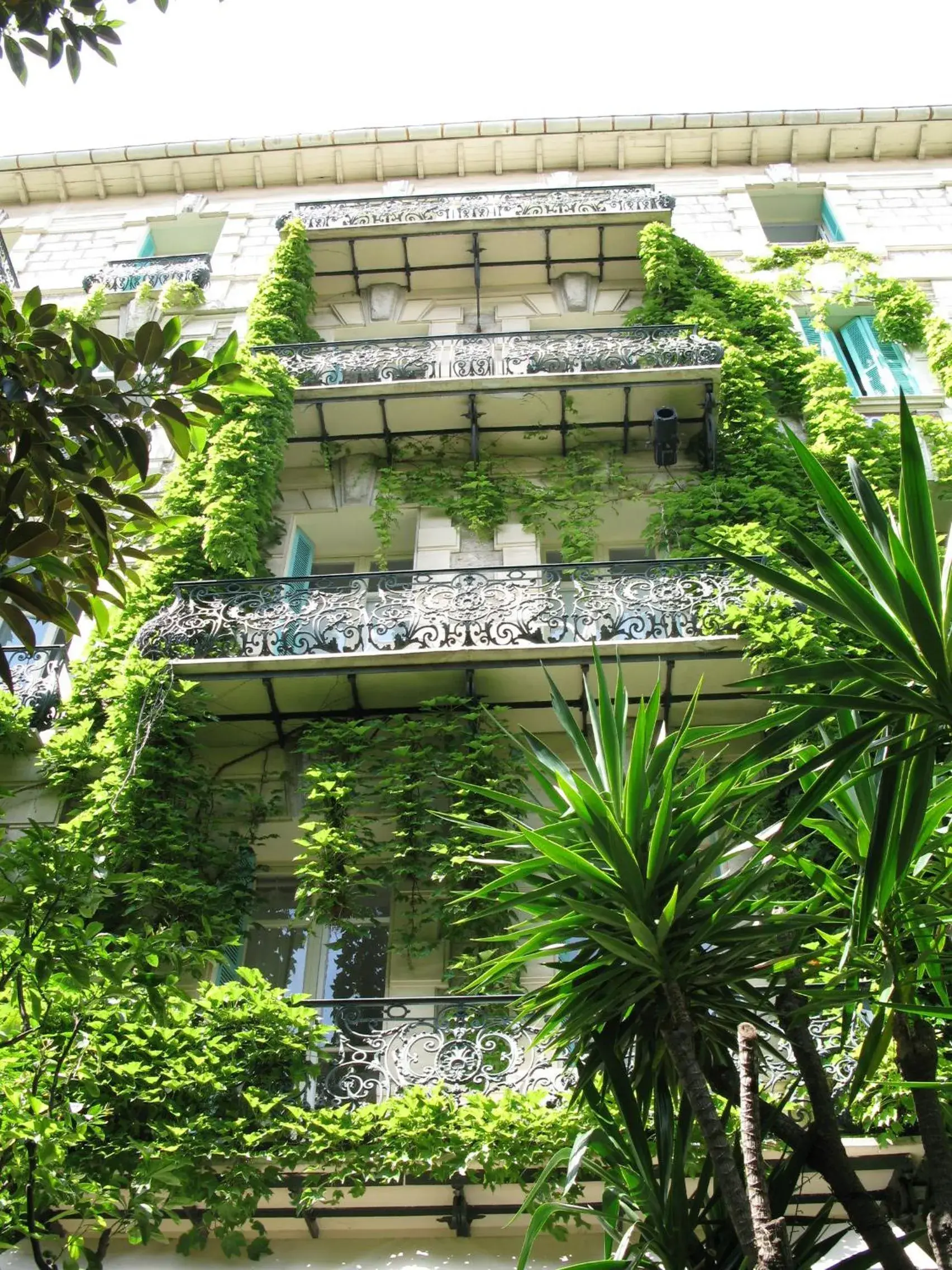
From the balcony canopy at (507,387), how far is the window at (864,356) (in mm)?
2049

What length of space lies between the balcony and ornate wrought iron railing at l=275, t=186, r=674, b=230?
656cm

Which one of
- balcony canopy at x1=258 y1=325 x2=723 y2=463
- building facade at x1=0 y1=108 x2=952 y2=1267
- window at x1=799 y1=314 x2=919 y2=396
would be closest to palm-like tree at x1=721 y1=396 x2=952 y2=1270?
building facade at x1=0 y1=108 x2=952 y2=1267

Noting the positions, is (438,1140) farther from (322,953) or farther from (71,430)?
(71,430)

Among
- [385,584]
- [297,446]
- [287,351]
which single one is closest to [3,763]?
[385,584]

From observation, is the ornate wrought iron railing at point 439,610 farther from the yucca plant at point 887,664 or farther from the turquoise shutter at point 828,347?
the yucca plant at point 887,664

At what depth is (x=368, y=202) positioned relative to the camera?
15242 millimetres

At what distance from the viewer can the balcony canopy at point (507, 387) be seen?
39.9 ft

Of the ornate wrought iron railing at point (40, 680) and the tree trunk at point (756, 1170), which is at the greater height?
the ornate wrought iron railing at point (40, 680)

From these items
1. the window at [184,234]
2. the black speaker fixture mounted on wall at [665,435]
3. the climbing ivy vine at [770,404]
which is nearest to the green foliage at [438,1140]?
the climbing ivy vine at [770,404]

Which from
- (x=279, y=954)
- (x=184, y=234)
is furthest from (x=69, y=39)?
(x=184, y=234)

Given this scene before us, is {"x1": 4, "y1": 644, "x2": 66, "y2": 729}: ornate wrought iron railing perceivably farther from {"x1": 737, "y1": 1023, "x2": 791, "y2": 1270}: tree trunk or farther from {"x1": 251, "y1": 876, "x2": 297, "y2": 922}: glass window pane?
{"x1": 737, "y1": 1023, "x2": 791, "y2": 1270}: tree trunk

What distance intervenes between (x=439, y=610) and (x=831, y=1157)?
627 cm

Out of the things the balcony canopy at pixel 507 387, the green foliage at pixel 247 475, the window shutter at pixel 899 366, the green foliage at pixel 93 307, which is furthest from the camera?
the green foliage at pixel 93 307

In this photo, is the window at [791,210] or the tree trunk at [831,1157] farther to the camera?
the window at [791,210]
